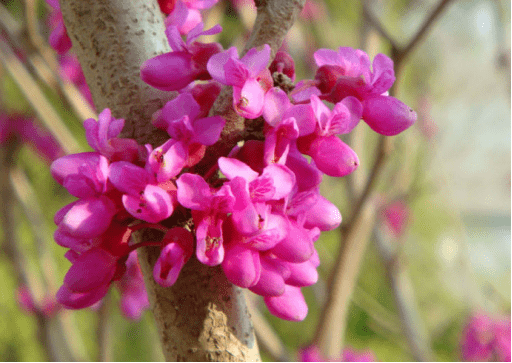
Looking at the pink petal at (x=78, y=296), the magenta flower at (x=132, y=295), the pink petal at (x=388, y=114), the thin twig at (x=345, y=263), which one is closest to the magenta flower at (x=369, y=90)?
the pink petal at (x=388, y=114)

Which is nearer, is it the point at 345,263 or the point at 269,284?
the point at 269,284

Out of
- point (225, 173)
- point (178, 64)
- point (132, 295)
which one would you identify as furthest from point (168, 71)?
point (132, 295)

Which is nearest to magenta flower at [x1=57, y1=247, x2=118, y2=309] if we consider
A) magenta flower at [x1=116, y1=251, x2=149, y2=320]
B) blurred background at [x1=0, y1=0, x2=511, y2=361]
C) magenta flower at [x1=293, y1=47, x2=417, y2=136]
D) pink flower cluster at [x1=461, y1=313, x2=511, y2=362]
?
magenta flower at [x1=293, y1=47, x2=417, y2=136]

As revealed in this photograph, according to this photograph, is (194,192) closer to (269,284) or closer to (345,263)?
(269,284)

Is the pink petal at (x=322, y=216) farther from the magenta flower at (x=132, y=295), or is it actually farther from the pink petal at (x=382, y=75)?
the magenta flower at (x=132, y=295)

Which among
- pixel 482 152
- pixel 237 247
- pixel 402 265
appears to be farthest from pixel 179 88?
pixel 482 152

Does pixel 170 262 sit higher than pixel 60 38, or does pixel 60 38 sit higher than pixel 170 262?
pixel 60 38

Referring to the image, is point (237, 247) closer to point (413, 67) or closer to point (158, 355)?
point (158, 355)
